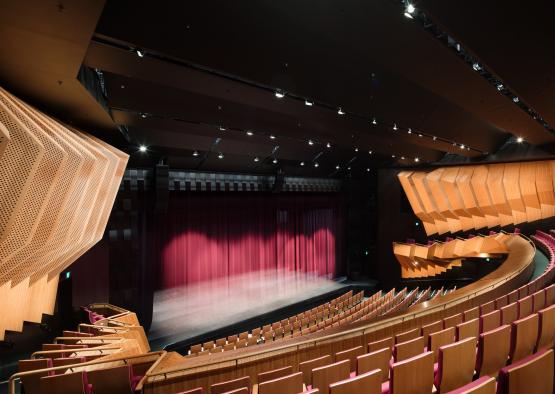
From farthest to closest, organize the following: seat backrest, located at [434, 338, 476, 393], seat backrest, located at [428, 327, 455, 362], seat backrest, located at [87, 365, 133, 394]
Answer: seat backrest, located at [87, 365, 133, 394] → seat backrest, located at [428, 327, 455, 362] → seat backrest, located at [434, 338, 476, 393]

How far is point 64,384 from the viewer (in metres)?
2.15

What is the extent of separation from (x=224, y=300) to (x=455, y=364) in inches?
316

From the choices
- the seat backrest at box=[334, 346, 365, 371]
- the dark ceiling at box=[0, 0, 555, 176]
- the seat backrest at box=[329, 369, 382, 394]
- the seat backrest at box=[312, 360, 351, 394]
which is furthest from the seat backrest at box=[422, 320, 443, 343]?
the dark ceiling at box=[0, 0, 555, 176]

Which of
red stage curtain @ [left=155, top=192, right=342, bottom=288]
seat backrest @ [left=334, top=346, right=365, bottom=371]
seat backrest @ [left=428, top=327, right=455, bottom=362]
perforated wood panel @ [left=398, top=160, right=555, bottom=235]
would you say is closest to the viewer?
seat backrest @ [left=428, top=327, right=455, bottom=362]

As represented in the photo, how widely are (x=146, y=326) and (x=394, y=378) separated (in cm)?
661

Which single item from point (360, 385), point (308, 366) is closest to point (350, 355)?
point (308, 366)

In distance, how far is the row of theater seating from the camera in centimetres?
157

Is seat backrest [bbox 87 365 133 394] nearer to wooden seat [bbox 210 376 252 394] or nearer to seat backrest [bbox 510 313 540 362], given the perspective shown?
wooden seat [bbox 210 376 252 394]

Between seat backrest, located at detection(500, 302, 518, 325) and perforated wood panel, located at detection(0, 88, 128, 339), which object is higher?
perforated wood panel, located at detection(0, 88, 128, 339)

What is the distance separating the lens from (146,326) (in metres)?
7.09

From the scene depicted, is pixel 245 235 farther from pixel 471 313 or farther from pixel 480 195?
pixel 471 313

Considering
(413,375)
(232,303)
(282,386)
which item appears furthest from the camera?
(232,303)

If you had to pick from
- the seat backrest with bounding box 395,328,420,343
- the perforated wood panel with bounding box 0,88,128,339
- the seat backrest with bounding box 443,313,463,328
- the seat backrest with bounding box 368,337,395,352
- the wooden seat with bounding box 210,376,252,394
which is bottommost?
the wooden seat with bounding box 210,376,252,394

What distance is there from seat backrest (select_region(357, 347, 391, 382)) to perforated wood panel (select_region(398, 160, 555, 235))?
24.8 feet
